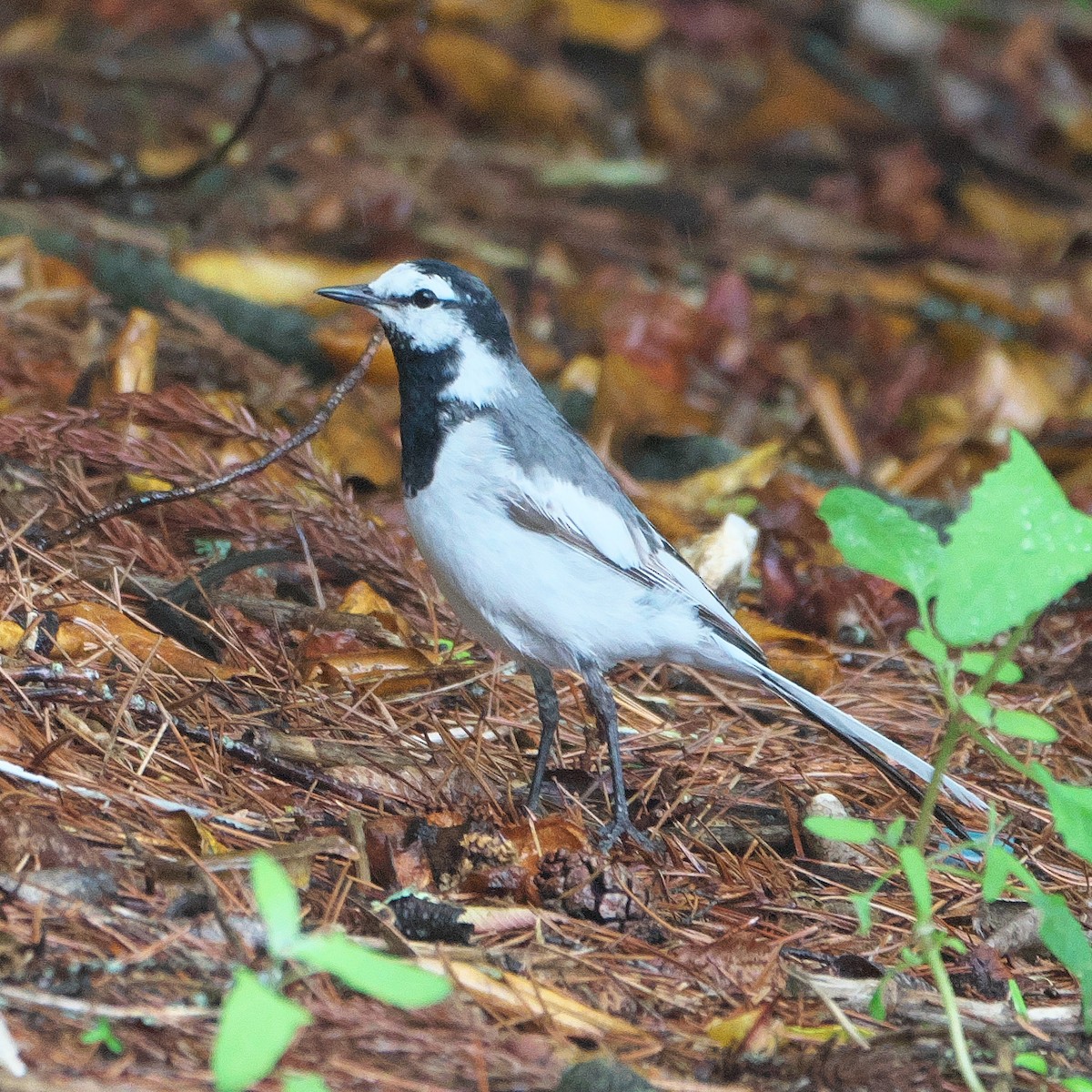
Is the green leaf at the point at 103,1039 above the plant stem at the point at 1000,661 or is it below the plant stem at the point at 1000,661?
below

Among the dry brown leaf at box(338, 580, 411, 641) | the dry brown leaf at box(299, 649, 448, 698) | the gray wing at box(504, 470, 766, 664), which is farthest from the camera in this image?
the dry brown leaf at box(338, 580, 411, 641)

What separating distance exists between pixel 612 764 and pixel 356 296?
1.37 m

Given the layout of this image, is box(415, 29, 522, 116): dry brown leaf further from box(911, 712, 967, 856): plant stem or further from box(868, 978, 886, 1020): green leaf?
box(868, 978, 886, 1020): green leaf

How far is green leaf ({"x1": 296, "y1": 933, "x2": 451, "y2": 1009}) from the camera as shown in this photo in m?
1.76

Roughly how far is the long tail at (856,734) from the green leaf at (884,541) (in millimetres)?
825

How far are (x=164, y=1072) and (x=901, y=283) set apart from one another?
6.34 metres

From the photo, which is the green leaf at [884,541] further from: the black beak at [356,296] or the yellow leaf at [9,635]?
the yellow leaf at [9,635]

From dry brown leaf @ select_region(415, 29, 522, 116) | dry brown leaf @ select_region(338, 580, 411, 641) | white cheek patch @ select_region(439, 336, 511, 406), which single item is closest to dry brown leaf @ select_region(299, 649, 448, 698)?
dry brown leaf @ select_region(338, 580, 411, 641)

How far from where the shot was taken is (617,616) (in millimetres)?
3297

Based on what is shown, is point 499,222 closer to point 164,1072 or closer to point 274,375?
point 274,375

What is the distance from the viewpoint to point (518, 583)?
3.16 metres

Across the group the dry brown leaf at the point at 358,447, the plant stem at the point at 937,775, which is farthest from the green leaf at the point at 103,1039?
the dry brown leaf at the point at 358,447

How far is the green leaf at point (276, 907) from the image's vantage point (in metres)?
1.83

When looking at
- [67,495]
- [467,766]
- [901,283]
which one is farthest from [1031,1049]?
[901,283]
